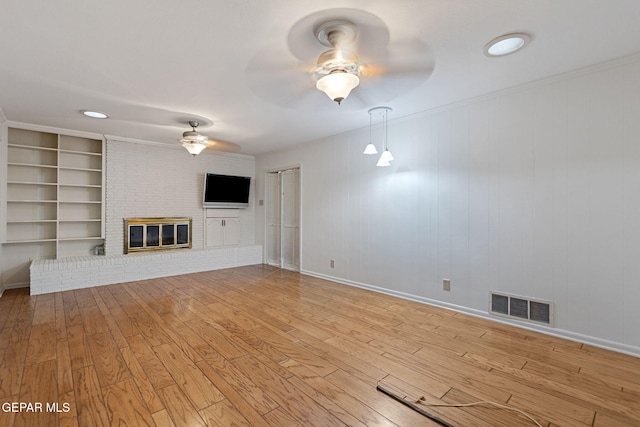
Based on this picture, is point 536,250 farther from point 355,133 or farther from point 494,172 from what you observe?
point 355,133

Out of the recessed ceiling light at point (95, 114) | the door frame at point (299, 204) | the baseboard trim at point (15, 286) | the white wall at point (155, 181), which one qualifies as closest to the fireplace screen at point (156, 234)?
the white wall at point (155, 181)

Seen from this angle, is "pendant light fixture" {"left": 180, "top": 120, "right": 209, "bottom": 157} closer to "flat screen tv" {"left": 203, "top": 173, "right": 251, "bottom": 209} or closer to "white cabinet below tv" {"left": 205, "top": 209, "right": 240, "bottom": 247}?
"flat screen tv" {"left": 203, "top": 173, "right": 251, "bottom": 209}

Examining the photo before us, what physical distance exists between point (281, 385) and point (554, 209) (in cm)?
297

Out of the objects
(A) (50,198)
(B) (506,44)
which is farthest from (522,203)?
(A) (50,198)

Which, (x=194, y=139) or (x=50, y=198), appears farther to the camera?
(x=50, y=198)

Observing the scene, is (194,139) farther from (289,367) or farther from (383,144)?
(289,367)

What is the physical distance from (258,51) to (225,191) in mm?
4421

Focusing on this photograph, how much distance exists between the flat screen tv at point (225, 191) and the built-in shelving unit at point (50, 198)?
1.81m

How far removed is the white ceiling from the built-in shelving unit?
1092mm

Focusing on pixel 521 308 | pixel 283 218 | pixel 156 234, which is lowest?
pixel 521 308

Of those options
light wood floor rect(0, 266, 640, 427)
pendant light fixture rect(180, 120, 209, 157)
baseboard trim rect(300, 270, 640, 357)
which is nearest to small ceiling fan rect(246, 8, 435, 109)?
pendant light fixture rect(180, 120, 209, 157)

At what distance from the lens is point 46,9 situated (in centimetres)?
181

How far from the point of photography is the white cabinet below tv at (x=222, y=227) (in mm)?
6254

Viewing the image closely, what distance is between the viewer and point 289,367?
2215 mm
